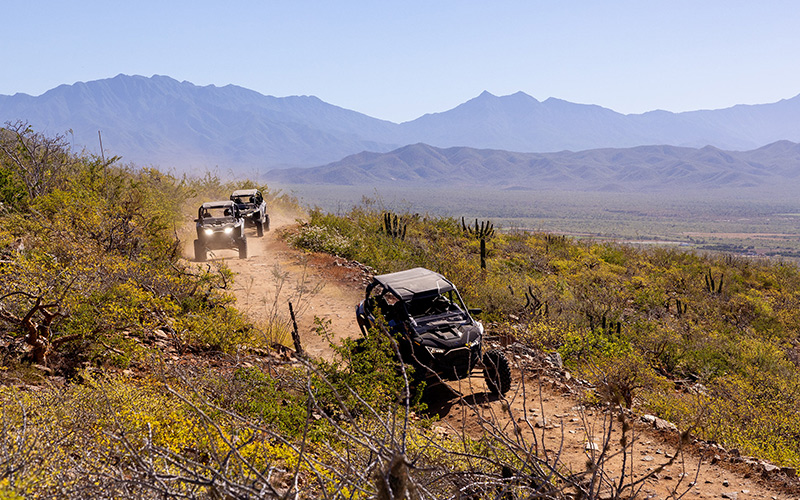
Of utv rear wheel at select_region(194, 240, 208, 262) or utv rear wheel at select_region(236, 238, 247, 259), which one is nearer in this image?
utv rear wheel at select_region(194, 240, 208, 262)

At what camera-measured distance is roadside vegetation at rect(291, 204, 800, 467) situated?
6.40m

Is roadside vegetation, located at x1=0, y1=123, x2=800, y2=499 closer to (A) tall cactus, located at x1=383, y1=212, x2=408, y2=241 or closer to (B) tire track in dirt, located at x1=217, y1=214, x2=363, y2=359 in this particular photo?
(B) tire track in dirt, located at x1=217, y1=214, x2=363, y2=359

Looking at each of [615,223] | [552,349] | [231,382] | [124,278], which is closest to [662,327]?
[552,349]

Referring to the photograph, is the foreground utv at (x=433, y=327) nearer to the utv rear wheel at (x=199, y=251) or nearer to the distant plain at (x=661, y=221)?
the utv rear wheel at (x=199, y=251)

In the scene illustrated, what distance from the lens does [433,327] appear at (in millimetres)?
6379

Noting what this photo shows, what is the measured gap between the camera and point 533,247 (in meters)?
19.6

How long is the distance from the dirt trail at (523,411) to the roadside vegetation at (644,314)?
20.9 inches

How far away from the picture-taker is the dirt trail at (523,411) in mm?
4488

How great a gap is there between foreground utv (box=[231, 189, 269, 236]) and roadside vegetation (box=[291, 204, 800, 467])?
1789 millimetres

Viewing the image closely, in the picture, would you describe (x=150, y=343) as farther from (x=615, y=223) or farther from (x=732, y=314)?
(x=615, y=223)

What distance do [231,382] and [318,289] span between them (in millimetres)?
6404

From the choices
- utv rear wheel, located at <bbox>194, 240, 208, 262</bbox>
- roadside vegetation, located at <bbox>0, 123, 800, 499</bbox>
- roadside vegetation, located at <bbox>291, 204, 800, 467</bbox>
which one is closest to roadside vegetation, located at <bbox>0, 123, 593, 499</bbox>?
roadside vegetation, located at <bbox>0, 123, 800, 499</bbox>

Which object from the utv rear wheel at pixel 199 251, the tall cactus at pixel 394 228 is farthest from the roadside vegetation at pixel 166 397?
the tall cactus at pixel 394 228

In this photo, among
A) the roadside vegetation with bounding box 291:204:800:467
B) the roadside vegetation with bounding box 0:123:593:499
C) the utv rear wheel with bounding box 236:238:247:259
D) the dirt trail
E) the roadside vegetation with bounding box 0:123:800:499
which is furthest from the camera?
the utv rear wheel with bounding box 236:238:247:259
